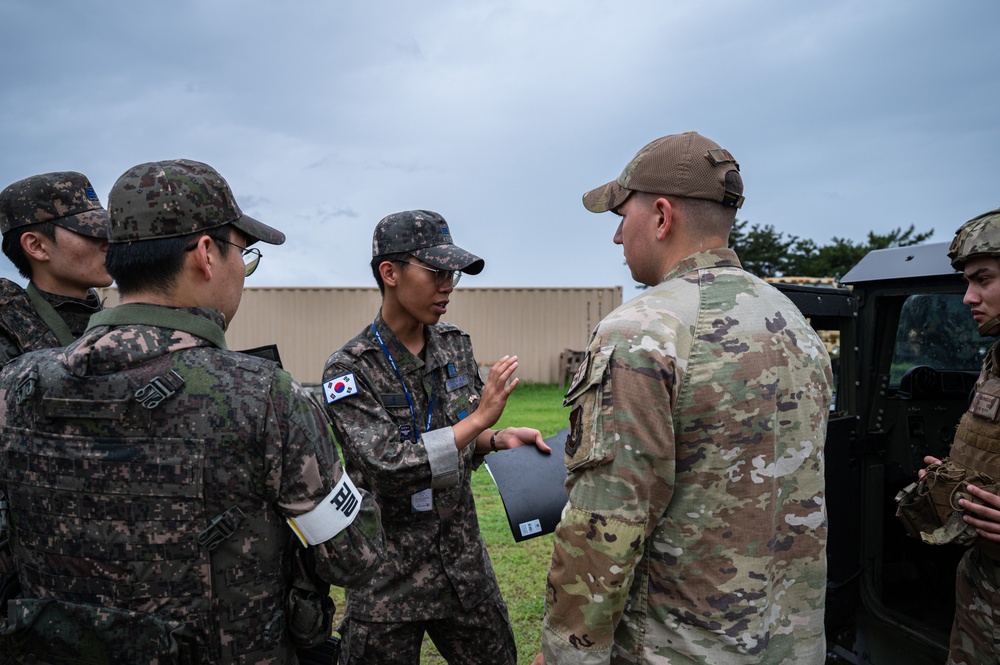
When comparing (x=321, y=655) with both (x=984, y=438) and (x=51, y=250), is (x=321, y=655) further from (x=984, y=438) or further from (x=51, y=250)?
(x=984, y=438)

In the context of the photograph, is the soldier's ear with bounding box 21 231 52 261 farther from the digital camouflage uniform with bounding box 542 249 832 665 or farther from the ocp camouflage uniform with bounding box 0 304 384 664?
the digital camouflage uniform with bounding box 542 249 832 665

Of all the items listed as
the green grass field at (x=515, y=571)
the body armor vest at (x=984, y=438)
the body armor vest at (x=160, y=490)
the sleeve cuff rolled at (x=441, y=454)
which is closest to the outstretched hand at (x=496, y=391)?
the sleeve cuff rolled at (x=441, y=454)

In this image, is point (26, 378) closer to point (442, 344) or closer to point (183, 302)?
point (183, 302)

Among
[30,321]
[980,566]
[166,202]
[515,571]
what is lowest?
[515,571]

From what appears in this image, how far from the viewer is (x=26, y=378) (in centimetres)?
162

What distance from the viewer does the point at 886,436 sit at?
3529mm

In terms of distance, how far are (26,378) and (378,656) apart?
5.04ft

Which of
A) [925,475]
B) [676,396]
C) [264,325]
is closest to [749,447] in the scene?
[676,396]

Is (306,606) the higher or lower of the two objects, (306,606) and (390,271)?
the lower

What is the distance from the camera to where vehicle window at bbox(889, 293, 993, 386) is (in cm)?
347

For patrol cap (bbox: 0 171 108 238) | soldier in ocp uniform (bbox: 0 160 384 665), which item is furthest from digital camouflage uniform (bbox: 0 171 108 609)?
soldier in ocp uniform (bbox: 0 160 384 665)

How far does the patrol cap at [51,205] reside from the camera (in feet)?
8.14

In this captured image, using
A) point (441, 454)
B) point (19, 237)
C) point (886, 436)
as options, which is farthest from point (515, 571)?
point (19, 237)

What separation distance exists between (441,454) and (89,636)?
1120 mm
